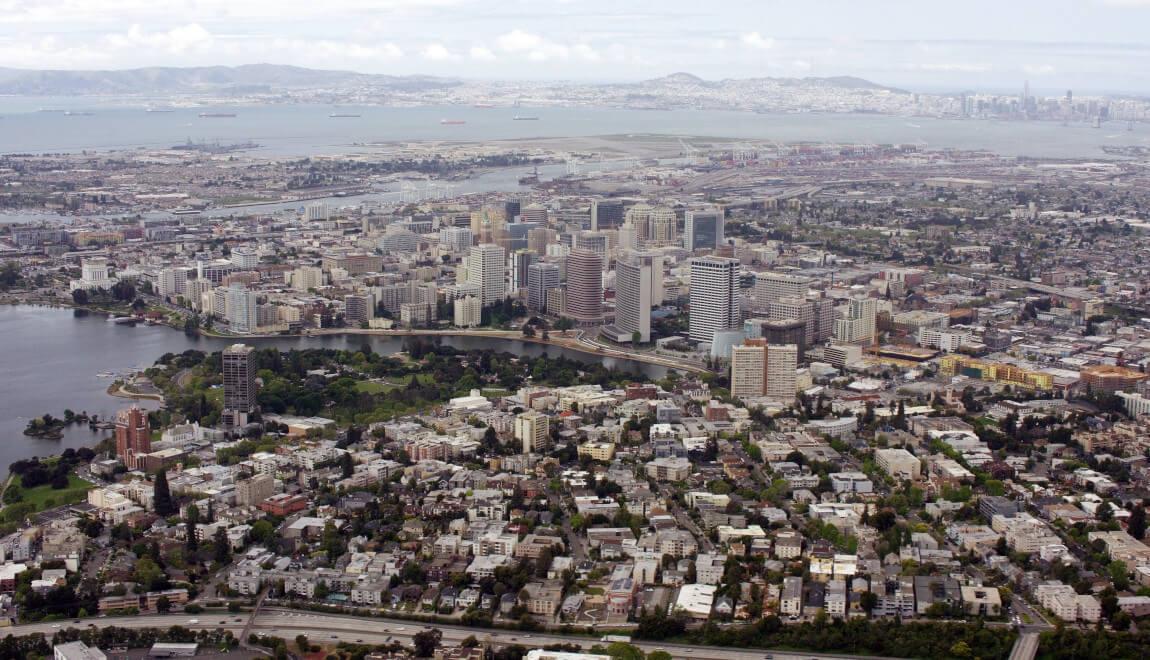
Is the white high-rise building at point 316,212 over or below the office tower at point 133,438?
over

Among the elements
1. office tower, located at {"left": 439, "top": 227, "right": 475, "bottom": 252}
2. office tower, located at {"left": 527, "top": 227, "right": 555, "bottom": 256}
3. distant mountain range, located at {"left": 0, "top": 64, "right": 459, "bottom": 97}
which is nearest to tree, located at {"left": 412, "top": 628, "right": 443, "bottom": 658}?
office tower, located at {"left": 527, "top": 227, "right": 555, "bottom": 256}

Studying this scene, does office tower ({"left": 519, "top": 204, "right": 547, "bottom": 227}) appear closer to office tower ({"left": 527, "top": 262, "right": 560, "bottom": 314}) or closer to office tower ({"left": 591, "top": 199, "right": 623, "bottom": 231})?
office tower ({"left": 591, "top": 199, "right": 623, "bottom": 231})

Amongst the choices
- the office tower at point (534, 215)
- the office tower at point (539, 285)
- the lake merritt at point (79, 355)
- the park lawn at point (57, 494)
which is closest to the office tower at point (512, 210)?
the office tower at point (534, 215)

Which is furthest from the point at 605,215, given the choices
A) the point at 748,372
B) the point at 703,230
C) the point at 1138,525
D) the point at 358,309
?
the point at 1138,525

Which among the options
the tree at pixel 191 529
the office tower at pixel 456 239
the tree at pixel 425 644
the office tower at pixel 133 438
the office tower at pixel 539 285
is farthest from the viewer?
the office tower at pixel 456 239

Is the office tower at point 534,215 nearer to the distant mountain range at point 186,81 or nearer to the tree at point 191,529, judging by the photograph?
the tree at point 191,529

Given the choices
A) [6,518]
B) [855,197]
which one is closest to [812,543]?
[6,518]

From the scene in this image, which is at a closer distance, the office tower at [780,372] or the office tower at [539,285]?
the office tower at [780,372]

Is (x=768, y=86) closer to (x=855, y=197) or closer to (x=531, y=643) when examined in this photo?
(x=855, y=197)
